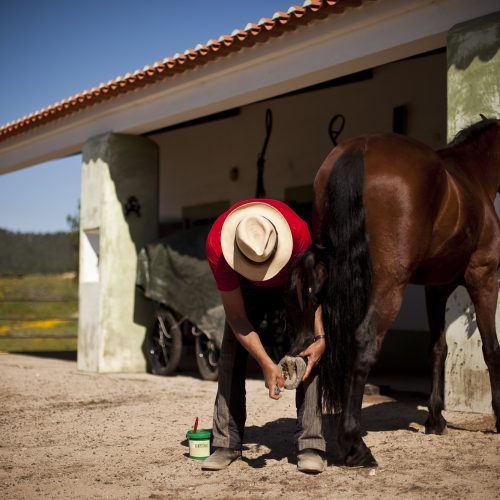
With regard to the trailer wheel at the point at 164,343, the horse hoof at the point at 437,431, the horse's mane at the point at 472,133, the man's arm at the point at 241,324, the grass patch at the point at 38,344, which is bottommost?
the grass patch at the point at 38,344

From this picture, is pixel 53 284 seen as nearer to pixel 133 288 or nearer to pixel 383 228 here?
pixel 133 288

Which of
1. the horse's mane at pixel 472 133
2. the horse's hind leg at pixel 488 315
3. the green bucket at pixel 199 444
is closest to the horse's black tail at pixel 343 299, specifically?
the green bucket at pixel 199 444

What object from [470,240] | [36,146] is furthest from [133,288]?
[470,240]

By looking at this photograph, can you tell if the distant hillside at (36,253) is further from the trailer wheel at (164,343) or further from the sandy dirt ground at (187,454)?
the sandy dirt ground at (187,454)

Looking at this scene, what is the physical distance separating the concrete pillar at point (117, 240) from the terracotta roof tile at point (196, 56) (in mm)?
665

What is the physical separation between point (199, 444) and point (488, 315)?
2.18 m

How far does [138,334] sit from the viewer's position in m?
11.4

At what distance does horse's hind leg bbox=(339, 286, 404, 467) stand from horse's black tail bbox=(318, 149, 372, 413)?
38 millimetres

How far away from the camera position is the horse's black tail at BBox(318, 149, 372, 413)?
4703 mm

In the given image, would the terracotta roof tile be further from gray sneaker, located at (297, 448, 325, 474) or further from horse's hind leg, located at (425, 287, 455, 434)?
gray sneaker, located at (297, 448, 325, 474)

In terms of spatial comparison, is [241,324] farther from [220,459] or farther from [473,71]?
[473,71]

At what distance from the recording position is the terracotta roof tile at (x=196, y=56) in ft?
26.0

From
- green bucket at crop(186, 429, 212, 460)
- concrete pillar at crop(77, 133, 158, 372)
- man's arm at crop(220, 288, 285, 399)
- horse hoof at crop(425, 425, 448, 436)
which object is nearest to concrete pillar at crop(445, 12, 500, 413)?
horse hoof at crop(425, 425, 448, 436)

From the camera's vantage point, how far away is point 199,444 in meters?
5.14
